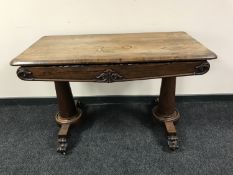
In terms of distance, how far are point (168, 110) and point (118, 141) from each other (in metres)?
0.43

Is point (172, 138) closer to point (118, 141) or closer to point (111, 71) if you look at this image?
point (118, 141)

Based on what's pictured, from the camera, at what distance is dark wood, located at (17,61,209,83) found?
3.95 ft

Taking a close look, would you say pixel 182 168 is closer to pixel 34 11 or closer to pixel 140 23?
pixel 140 23

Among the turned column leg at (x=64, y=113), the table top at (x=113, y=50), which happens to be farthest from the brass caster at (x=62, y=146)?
the table top at (x=113, y=50)

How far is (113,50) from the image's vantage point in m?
1.29

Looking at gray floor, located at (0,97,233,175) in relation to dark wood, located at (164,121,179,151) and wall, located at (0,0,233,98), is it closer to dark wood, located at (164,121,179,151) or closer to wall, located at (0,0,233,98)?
dark wood, located at (164,121,179,151)

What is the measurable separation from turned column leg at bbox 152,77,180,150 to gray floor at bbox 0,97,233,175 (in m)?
0.08

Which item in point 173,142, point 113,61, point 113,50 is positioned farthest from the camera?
point 173,142

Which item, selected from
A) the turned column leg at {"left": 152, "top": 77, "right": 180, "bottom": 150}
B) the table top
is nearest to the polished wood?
the turned column leg at {"left": 152, "top": 77, "right": 180, "bottom": 150}

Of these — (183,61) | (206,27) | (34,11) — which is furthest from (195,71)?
(34,11)

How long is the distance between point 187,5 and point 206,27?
224 millimetres

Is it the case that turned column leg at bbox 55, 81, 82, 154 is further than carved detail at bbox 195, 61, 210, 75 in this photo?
Yes

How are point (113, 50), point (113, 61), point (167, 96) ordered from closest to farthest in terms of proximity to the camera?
1. point (113, 61)
2. point (113, 50)
3. point (167, 96)

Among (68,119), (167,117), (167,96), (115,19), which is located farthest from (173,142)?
(115,19)
